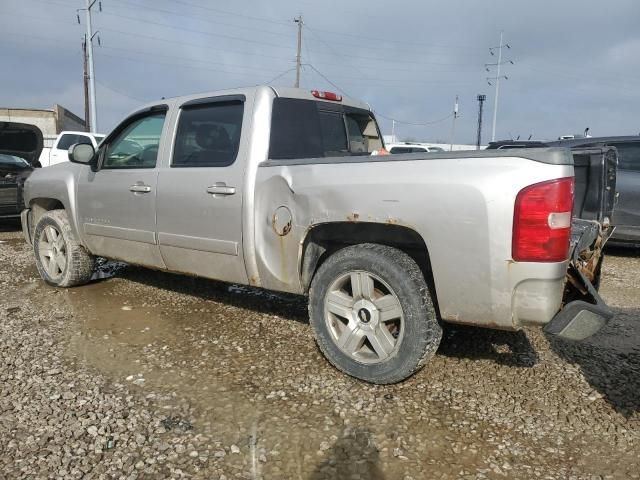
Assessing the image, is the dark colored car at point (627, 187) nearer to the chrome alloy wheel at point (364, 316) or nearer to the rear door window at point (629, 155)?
the rear door window at point (629, 155)

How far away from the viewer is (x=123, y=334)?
427cm

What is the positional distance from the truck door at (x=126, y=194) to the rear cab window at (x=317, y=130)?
120 cm

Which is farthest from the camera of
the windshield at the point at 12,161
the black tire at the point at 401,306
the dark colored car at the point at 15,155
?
the windshield at the point at 12,161

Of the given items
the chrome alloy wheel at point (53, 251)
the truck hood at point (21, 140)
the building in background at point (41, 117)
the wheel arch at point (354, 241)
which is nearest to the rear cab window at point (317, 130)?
the wheel arch at point (354, 241)

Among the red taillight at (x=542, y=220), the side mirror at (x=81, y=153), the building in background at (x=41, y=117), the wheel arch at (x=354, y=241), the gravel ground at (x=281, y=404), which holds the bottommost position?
the gravel ground at (x=281, y=404)

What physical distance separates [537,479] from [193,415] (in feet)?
5.94

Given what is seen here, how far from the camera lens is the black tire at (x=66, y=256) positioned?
5.38 m

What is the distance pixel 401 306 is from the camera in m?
3.14

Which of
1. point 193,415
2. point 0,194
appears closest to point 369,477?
point 193,415

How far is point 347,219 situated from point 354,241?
31cm

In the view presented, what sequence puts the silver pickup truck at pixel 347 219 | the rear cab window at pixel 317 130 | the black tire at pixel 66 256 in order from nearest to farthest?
the silver pickup truck at pixel 347 219 < the rear cab window at pixel 317 130 < the black tire at pixel 66 256

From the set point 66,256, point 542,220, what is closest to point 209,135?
point 66,256

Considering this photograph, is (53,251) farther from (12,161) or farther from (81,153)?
(12,161)

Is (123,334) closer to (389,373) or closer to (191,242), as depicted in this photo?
(191,242)
